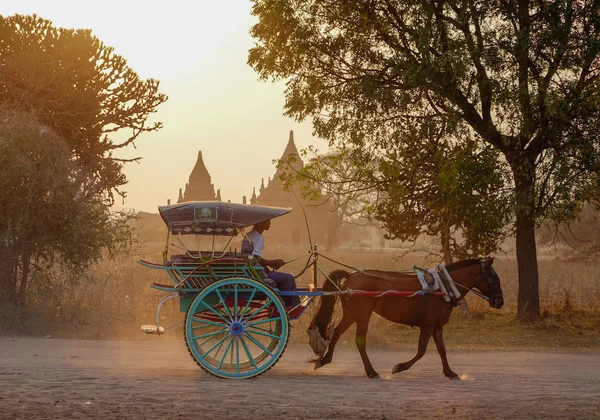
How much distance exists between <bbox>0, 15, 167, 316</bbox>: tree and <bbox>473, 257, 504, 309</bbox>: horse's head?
9289 millimetres

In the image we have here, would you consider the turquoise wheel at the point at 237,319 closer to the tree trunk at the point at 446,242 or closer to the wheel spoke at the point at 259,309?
the wheel spoke at the point at 259,309

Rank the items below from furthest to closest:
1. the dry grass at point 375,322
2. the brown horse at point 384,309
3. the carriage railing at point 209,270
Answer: the dry grass at point 375,322
the brown horse at point 384,309
the carriage railing at point 209,270

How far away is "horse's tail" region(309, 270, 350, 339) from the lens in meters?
11.0

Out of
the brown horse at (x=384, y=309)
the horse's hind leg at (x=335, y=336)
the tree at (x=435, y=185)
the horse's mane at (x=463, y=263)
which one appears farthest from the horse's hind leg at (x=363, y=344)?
the tree at (x=435, y=185)

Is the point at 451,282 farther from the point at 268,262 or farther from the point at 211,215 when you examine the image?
the point at 211,215

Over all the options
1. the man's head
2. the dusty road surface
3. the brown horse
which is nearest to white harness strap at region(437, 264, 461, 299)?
the brown horse

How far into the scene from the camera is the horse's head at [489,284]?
1119cm

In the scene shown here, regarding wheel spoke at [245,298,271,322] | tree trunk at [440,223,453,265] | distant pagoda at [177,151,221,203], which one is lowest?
wheel spoke at [245,298,271,322]

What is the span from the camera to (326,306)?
11.0 meters

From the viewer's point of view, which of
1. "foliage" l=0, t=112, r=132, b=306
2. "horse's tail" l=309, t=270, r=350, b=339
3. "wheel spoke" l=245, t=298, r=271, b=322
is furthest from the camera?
"foliage" l=0, t=112, r=132, b=306

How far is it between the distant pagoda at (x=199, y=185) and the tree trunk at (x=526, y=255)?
1872 inches

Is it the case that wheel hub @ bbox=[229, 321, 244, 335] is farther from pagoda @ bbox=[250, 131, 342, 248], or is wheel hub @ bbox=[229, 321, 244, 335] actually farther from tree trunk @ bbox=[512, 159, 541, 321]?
pagoda @ bbox=[250, 131, 342, 248]

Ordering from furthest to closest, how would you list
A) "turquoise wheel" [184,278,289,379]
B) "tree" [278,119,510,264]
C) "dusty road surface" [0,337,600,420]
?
"tree" [278,119,510,264] → "turquoise wheel" [184,278,289,379] → "dusty road surface" [0,337,600,420]

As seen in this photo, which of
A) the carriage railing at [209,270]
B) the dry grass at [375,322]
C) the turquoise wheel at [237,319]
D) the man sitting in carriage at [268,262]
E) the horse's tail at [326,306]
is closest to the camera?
the turquoise wheel at [237,319]
